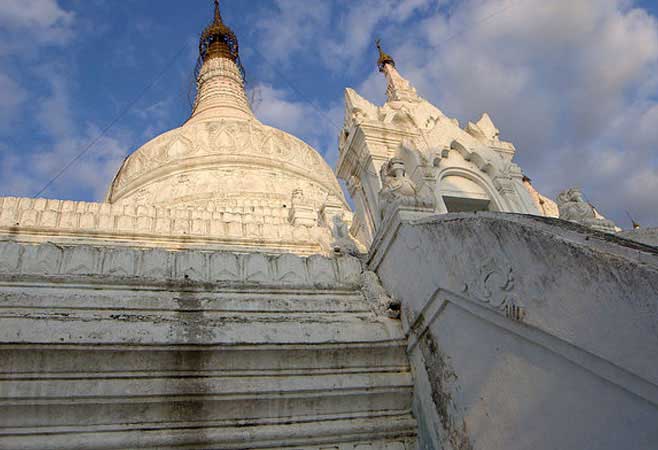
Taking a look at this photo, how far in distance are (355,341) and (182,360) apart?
5.06 feet

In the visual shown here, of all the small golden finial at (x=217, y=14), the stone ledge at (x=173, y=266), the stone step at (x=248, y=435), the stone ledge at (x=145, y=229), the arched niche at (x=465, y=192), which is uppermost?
the small golden finial at (x=217, y=14)

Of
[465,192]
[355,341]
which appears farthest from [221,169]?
[355,341]

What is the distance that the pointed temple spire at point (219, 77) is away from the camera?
2958cm

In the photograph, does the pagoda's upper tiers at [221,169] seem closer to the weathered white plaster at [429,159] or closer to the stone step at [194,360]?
the weathered white plaster at [429,159]

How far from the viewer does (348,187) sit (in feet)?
32.3

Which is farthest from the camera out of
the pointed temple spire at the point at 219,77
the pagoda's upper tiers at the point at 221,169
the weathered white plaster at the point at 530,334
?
the pointed temple spire at the point at 219,77

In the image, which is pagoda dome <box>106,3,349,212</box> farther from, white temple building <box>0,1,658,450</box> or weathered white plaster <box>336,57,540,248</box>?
white temple building <box>0,1,658,450</box>

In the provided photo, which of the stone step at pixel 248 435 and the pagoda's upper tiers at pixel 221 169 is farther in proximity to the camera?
the pagoda's upper tiers at pixel 221 169

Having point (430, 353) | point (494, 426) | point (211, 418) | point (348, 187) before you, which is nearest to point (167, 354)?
point (211, 418)

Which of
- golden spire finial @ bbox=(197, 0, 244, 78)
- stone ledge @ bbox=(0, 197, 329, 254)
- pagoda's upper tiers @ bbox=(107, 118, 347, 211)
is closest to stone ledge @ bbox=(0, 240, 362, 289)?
stone ledge @ bbox=(0, 197, 329, 254)

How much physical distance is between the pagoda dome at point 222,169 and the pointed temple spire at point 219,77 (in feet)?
2.96

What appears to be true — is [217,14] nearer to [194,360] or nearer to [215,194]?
[215,194]

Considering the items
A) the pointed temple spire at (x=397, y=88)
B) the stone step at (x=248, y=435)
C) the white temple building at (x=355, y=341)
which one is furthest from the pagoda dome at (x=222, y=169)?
the stone step at (x=248, y=435)

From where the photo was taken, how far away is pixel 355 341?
4.57 meters
